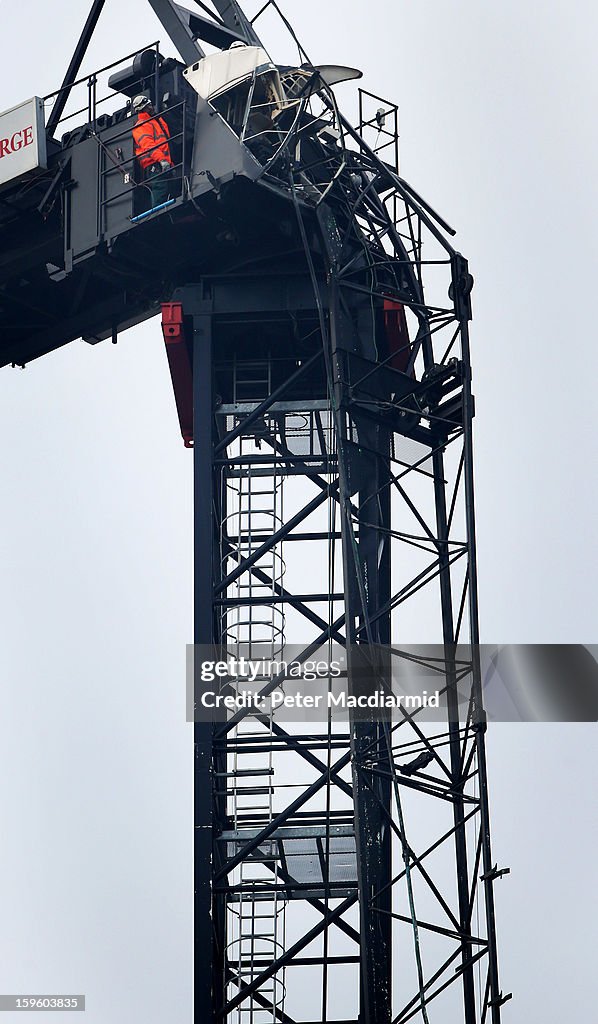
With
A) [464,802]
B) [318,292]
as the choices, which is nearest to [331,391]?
[318,292]

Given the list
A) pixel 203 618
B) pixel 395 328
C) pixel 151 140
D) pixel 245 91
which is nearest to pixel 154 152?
pixel 151 140

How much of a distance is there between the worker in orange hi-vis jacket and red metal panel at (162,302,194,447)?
145cm

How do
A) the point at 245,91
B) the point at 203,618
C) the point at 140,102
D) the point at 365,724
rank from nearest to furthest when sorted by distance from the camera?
the point at 365,724
the point at 245,91
the point at 203,618
the point at 140,102

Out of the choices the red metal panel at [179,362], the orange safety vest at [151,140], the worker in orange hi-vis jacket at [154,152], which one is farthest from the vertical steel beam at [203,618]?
the orange safety vest at [151,140]

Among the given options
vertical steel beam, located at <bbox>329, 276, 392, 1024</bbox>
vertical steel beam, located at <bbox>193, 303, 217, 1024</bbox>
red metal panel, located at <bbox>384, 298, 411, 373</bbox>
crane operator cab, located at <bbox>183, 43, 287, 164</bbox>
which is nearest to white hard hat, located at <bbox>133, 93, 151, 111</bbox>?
crane operator cab, located at <bbox>183, 43, 287, 164</bbox>

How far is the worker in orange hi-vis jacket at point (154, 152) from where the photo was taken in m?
24.3

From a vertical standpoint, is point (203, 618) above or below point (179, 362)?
below

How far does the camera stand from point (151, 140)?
24438 mm

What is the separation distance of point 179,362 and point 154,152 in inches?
107

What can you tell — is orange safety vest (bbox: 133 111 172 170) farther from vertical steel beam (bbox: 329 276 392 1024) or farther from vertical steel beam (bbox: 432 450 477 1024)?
vertical steel beam (bbox: 432 450 477 1024)

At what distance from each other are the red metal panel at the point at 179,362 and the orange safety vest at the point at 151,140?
1838mm

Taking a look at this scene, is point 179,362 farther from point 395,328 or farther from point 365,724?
point 365,724

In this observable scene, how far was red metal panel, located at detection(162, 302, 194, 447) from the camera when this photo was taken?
25.0 metres

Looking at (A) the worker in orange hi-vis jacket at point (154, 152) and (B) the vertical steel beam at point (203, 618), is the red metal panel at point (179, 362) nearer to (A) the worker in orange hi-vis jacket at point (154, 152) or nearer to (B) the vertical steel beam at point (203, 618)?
(B) the vertical steel beam at point (203, 618)
